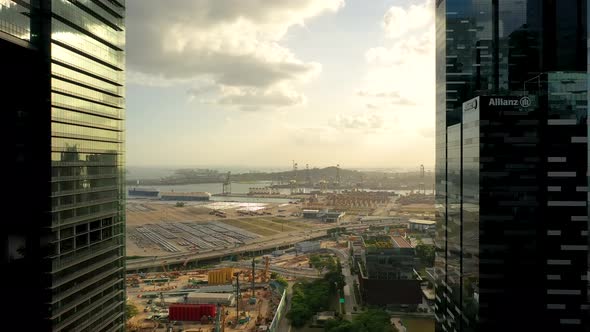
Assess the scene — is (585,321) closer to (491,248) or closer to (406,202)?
(491,248)

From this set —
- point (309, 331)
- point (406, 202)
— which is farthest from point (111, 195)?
point (406, 202)

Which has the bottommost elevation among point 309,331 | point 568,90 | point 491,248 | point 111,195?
point 309,331

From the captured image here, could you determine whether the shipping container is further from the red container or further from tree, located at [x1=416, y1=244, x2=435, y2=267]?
tree, located at [x1=416, y1=244, x2=435, y2=267]

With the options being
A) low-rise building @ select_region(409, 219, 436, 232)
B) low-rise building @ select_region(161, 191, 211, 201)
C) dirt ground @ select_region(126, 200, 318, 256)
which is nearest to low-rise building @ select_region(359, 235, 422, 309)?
dirt ground @ select_region(126, 200, 318, 256)

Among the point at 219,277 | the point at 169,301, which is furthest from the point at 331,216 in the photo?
the point at 169,301

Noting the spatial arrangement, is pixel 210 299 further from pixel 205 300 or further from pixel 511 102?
pixel 511 102

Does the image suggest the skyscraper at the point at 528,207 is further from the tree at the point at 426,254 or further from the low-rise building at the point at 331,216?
the low-rise building at the point at 331,216

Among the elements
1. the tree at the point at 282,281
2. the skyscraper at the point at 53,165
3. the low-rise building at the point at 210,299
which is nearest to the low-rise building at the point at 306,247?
the tree at the point at 282,281
